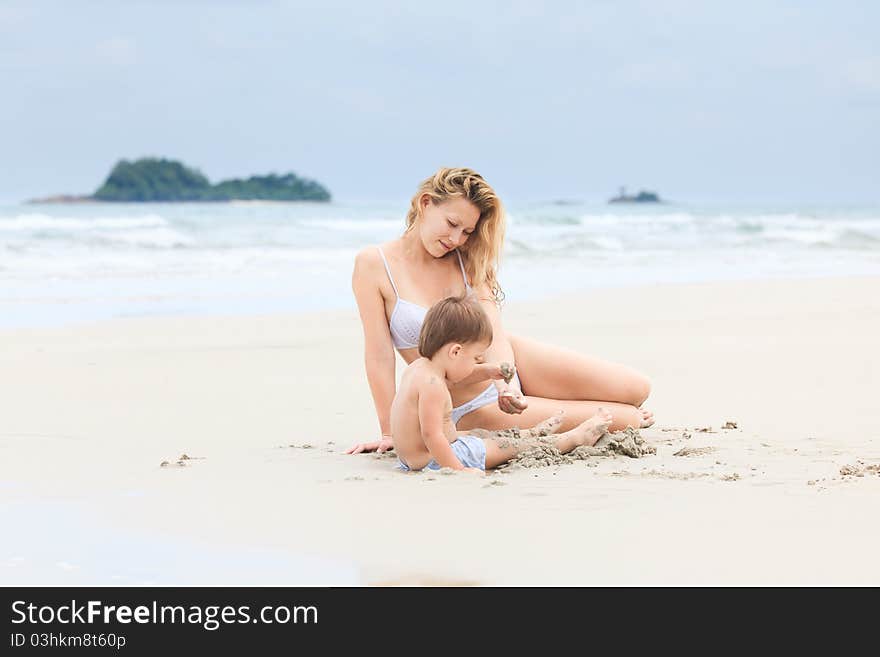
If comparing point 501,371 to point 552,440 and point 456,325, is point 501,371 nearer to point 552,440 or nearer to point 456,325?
point 456,325

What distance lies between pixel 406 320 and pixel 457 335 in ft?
1.89

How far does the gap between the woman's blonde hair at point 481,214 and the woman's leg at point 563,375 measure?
29cm

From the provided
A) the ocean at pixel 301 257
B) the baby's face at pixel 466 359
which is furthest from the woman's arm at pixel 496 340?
the ocean at pixel 301 257

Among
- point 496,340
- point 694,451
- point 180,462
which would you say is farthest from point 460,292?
point 180,462

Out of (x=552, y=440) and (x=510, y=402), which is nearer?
(x=510, y=402)

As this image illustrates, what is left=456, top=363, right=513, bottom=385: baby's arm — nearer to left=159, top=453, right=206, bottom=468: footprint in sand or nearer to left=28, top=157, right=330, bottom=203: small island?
left=159, top=453, right=206, bottom=468: footprint in sand

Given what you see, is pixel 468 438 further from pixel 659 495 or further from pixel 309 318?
pixel 309 318

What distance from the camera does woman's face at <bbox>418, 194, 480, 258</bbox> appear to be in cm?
471

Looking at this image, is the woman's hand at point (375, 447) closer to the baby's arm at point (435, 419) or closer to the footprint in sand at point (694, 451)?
the baby's arm at point (435, 419)

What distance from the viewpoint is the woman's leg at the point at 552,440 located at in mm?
4574

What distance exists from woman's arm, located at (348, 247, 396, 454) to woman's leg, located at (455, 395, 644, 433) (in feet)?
1.18

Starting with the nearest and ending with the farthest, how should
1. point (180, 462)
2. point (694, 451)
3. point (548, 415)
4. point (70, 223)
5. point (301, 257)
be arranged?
point (180, 462) → point (694, 451) → point (548, 415) → point (301, 257) → point (70, 223)

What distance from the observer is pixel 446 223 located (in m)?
4.74
